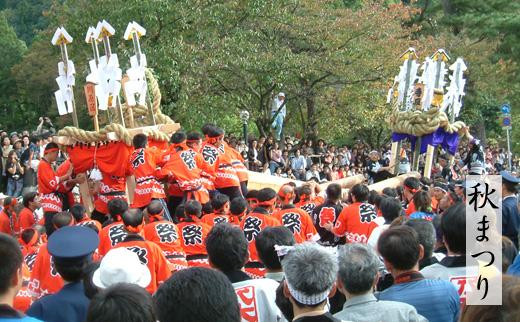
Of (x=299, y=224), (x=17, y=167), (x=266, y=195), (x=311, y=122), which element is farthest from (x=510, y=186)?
(x=311, y=122)

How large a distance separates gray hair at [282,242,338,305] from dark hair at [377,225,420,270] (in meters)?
0.48

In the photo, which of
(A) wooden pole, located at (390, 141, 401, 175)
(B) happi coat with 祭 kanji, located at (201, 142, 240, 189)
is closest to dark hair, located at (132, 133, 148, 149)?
(B) happi coat with 祭 kanji, located at (201, 142, 240, 189)

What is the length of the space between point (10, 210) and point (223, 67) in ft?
26.2

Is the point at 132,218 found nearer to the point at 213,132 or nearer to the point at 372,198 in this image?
the point at 372,198

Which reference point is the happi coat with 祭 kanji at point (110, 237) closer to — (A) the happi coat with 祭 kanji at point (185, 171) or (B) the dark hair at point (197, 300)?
(A) the happi coat with 祭 kanji at point (185, 171)

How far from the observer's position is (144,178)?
27.6 ft

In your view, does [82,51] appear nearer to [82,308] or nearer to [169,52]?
[169,52]

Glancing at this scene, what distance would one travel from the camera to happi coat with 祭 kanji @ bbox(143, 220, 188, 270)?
20.1 feet

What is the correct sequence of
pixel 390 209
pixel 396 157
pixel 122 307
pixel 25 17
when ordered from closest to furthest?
pixel 122 307, pixel 390 209, pixel 396 157, pixel 25 17

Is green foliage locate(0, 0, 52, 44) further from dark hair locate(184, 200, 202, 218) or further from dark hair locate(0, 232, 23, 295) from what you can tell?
dark hair locate(0, 232, 23, 295)

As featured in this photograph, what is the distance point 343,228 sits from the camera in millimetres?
6680

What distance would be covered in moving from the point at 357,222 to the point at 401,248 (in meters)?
2.79

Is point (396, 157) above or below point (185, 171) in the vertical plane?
below

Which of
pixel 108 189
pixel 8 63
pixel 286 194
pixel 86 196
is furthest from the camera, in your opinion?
pixel 8 63
